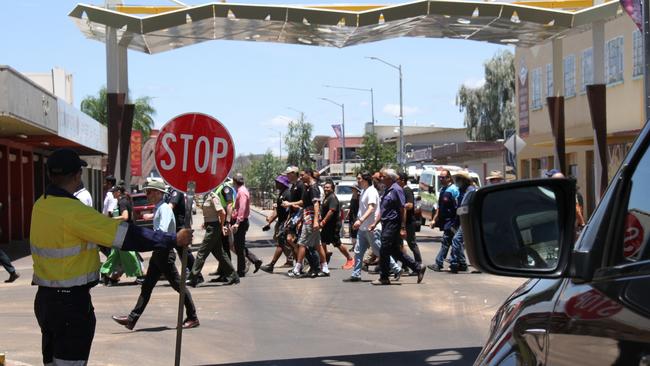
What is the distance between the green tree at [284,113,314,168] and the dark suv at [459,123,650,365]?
7870 cm

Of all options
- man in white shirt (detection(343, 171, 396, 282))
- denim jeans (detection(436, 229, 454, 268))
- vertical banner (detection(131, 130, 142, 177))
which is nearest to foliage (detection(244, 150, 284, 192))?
vertical banner (detection(131, 130, 142, 177))

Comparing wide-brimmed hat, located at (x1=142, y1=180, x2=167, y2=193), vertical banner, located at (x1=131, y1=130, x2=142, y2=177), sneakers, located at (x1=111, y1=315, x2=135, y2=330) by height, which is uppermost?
vertical banner, located at (x1=131, y1=130, x2=142, y2=177)

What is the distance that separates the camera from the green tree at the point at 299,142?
81438 millimetres

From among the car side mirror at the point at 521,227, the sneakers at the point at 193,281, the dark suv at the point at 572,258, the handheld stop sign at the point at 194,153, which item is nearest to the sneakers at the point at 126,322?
the handheld stop sign at the point at 194,153

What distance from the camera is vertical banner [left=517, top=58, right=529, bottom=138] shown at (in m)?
40.5

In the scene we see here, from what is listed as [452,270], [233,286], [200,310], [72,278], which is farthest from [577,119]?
[72,278]

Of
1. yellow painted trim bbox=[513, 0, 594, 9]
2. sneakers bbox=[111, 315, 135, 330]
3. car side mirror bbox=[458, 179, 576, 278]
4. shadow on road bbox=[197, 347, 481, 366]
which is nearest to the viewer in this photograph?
car side mirror bbox=[458, 179, 576, 278]

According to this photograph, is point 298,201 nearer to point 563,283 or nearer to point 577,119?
point 563,283

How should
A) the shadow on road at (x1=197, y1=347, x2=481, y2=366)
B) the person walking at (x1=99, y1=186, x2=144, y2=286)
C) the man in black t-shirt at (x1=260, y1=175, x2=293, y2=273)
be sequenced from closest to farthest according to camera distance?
1. the shadow on road at (x1=197, y1=347, x2=481, y2=366)
2. the person walking at (x1=99, y1=186, x2=144, y2=286)
3. the man in black t-shirt at (x1=260, y1=175, x2=293, y2=273)

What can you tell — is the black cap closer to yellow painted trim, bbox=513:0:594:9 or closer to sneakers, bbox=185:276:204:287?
sneakers, bbox=185:276:204:287

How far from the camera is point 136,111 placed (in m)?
77.7

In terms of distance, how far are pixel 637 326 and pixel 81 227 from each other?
4255 mm

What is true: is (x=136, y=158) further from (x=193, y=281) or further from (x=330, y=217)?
(x=193, y=281)

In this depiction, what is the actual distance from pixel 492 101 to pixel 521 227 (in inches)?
2603
